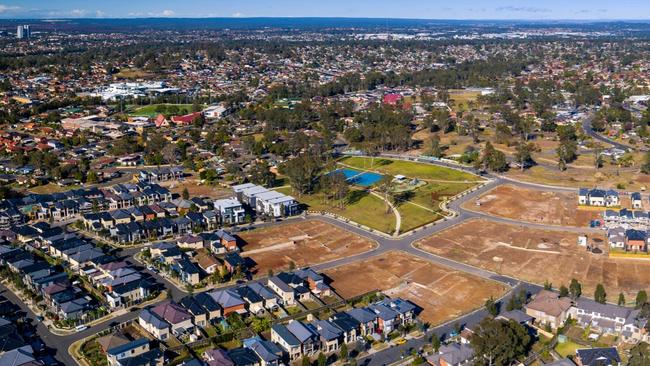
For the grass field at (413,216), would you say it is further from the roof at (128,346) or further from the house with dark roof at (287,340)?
the roof at (128,346)

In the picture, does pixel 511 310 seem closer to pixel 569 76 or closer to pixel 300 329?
pixel 300 329

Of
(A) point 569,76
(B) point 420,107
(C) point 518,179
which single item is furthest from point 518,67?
(C) point 518,179

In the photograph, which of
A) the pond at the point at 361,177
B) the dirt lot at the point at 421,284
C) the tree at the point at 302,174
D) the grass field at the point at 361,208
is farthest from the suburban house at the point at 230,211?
the pond at the point at 361,177

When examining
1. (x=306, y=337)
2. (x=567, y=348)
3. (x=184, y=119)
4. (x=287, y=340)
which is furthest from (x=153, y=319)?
(x=184, y=119)

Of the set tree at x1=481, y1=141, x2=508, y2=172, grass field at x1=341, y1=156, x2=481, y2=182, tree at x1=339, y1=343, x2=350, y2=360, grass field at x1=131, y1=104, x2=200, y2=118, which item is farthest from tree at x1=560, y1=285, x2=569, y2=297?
grass field at x1=131, y1=104, x2=200, y2=118

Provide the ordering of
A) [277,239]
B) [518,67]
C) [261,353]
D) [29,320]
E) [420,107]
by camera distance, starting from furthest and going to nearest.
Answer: [518,67] < [420,107] < [277,239] < [29,320] < [261,353]

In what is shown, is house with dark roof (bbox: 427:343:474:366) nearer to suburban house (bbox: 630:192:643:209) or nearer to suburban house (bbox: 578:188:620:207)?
suburban house (bbox: 578:188:620:207)
